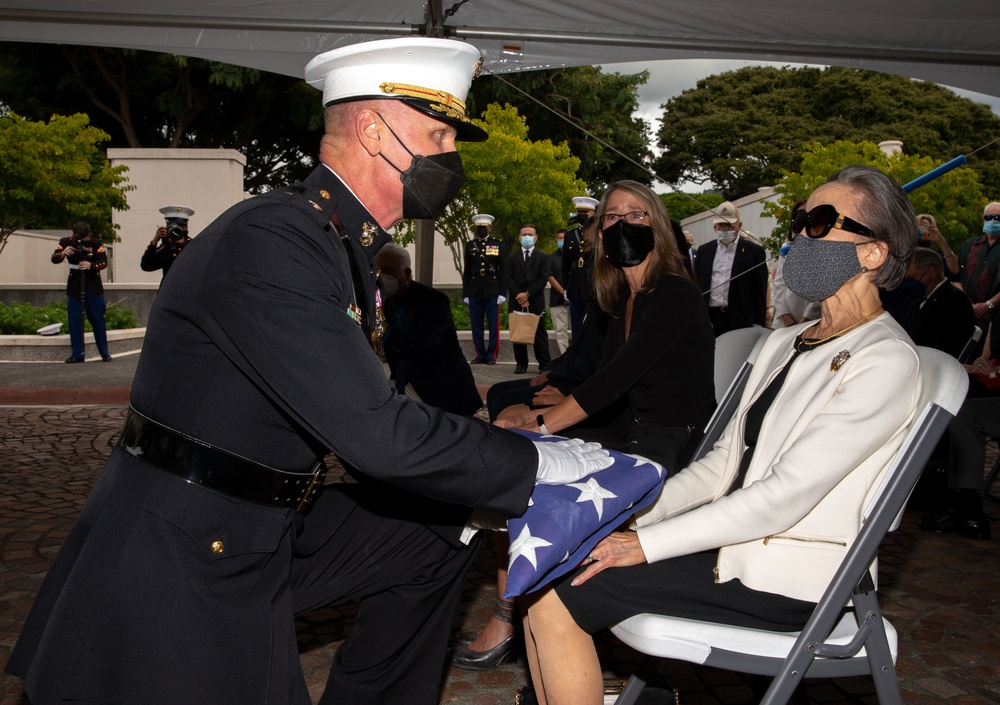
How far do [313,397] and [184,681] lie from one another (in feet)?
2.10

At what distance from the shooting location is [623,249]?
3699mm

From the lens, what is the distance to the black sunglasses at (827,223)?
2.48m

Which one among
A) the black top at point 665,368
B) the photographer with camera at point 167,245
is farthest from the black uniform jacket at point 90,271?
the black top at point 665,368

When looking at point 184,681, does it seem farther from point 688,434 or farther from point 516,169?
point 516,169

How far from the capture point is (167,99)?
30.4m

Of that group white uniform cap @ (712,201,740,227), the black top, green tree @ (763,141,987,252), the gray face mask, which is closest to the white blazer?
the gray face mask

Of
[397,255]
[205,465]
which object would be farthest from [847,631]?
[397,255]

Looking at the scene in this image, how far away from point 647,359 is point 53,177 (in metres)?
19.7

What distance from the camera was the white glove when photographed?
1904 millimetres

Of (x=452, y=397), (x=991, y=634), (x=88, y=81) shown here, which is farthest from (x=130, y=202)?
(x=991, y=634)

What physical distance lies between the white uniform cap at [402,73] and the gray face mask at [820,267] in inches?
42.2

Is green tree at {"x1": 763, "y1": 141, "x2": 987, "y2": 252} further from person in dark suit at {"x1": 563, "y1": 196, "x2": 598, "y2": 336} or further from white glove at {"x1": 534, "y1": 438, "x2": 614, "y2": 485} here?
white glove at {"x1": 534, "y1": 438, "x2": 614, "y2": 485}

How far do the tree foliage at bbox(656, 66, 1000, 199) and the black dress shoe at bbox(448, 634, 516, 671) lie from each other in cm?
4373

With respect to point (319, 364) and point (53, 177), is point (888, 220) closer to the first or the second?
point (319, 364)
